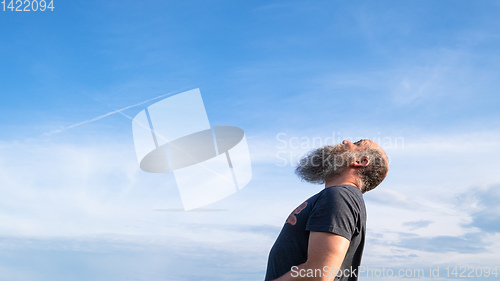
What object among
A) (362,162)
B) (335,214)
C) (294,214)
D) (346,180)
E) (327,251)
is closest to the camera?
(327,251)

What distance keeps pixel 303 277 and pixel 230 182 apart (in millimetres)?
4332

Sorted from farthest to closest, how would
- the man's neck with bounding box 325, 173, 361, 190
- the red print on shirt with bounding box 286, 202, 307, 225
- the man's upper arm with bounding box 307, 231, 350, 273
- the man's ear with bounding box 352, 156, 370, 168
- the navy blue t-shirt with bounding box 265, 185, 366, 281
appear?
the man's ear with bounding box 352, 156, 370, 168, the man's neck with bounding box 325, 173, 361, 190, the red print on shirt with bounding box 286, 202, 307, 225, the navy blue t-shirt with bounding box 265, 185, 366, 281, the man's upper arm with bounding box 307, 231, 350, 273

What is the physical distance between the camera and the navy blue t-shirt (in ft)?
10.7

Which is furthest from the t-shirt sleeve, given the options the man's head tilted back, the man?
the man's head tilted back

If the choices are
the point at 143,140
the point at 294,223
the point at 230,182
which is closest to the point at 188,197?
the point at 230,182

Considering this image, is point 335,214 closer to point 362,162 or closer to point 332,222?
point 332,222

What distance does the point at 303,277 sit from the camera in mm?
3221

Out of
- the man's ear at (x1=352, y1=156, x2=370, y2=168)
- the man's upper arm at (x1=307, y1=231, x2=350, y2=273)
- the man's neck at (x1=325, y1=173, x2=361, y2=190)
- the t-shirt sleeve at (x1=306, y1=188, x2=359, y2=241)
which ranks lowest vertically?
the man's upper arm at (x1=307, y1=231, x2=350, y2=273)

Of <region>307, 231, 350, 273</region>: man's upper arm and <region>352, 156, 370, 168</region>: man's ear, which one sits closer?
<region>307, 231, 350, 273</region>: man's upper arm

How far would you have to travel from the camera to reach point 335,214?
3248mm

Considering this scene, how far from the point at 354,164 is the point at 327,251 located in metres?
1.37

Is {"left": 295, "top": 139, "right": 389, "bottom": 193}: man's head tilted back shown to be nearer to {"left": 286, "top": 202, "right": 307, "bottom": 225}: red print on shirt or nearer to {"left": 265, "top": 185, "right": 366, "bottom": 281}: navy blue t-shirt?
{"left": 265, "top": 185, "right": 366, "bottom": 281}: navy blue t-shirt

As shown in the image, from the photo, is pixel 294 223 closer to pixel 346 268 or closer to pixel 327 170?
pixel 346 268

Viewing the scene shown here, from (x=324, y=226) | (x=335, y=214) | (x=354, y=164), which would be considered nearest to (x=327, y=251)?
(x=324, y=226)
